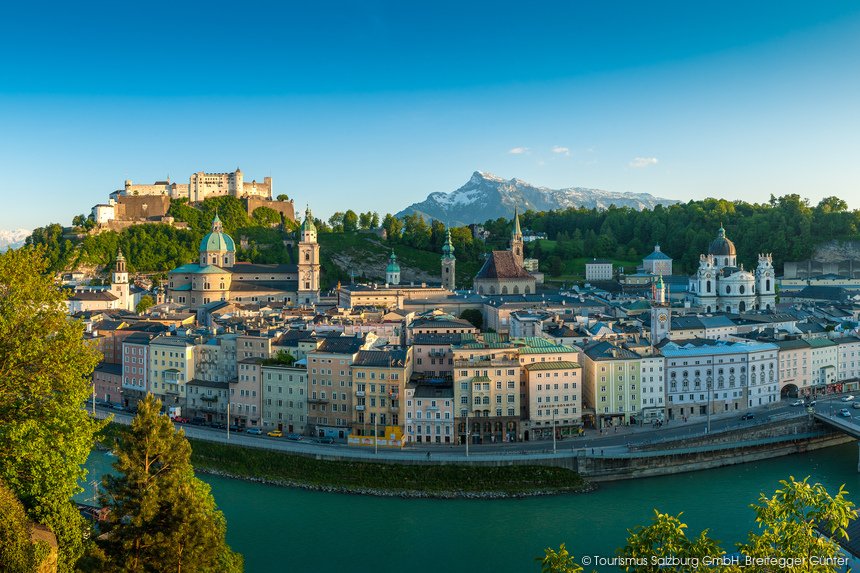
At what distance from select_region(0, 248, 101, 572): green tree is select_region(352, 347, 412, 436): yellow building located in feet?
43.1

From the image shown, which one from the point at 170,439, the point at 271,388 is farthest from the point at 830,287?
the point at 170,439

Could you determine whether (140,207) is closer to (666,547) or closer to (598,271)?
(598,271)

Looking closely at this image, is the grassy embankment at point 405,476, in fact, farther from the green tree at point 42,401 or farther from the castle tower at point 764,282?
the castle tower at point 764,282

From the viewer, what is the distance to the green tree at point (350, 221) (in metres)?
68.1

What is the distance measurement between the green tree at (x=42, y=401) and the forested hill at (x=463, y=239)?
46.6 meters

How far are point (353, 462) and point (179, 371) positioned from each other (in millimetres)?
9681

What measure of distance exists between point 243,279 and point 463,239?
19929 mm

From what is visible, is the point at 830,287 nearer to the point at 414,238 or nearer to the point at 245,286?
the point at 414,238

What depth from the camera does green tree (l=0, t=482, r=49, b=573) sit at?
888cm

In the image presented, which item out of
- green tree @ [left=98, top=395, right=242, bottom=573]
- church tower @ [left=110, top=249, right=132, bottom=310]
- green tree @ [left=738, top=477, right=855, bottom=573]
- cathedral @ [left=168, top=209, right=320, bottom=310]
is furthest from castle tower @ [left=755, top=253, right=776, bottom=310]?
green tree @ [left=738, top=477, right=855, bottom=573]

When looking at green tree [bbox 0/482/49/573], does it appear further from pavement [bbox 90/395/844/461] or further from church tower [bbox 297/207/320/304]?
church tower [bbox 297/207/320/304]

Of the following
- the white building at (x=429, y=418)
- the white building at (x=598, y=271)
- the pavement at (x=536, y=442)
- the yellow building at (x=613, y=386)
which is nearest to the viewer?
the pavement at (x=536, y=442)

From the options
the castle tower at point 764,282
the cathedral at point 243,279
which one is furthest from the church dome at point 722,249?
the cathedral at point 243,279

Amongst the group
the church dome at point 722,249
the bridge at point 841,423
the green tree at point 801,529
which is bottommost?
the bridge at point 841,423
